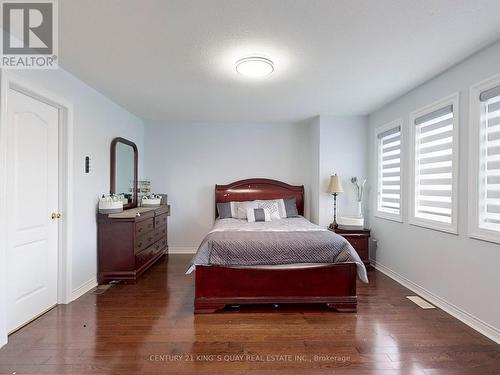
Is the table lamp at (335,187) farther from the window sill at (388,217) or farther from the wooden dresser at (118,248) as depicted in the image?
the wooden dresser at (118,248)

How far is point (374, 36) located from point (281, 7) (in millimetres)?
836

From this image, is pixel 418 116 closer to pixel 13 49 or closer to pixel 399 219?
pixel 399 219

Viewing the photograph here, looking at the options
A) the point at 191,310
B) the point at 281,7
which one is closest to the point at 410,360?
the point at 191,310

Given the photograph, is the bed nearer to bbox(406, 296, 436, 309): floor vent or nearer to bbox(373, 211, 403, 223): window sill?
bbox(406, 296, 436, 309): floor vent

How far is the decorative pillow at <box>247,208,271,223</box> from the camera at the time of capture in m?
4.04

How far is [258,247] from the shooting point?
266 centimetres

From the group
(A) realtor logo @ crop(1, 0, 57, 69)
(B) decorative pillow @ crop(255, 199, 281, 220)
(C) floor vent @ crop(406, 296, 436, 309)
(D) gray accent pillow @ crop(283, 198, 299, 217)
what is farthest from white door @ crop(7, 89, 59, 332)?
(C) floor vent @ crop(406, 296, 436, 309)

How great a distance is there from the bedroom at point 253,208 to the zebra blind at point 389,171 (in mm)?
30

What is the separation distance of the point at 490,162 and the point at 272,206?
8.87 ft

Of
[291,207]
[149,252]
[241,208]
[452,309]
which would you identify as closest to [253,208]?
[241,208]

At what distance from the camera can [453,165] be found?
2.63 meters

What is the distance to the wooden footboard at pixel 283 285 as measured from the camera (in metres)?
2.63

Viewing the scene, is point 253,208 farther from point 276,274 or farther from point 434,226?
point 434,226

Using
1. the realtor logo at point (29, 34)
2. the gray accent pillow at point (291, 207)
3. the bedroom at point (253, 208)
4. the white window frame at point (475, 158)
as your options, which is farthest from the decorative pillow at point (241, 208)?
the realtor logo at point (29, 34)
